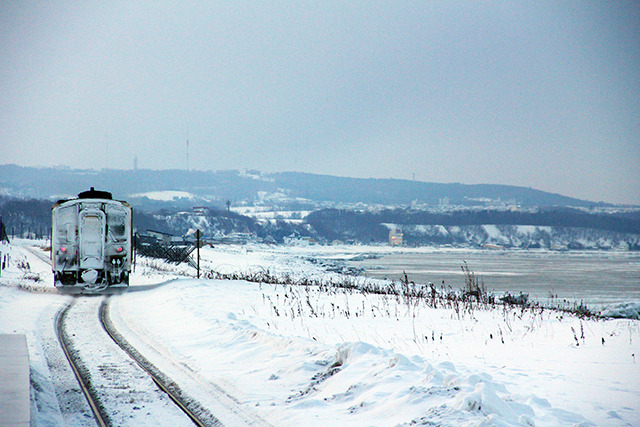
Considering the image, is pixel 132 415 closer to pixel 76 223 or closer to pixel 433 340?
pixel 433 340

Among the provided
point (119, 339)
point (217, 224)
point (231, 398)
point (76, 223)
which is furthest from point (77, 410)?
point (217, 224)

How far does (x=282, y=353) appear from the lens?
29.1ft

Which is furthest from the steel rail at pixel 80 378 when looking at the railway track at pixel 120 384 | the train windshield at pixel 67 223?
the train windshield at pixel 67 223

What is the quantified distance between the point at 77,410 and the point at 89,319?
7.74m

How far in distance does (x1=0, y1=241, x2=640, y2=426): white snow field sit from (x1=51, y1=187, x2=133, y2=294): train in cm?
522

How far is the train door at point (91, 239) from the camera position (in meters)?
20.2

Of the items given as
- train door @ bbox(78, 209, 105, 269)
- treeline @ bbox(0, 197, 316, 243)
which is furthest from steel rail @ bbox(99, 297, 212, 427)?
treeline @ bbox(0, 197, 316, 243)

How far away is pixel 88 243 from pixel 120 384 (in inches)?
571

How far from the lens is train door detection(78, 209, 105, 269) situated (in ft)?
66.3

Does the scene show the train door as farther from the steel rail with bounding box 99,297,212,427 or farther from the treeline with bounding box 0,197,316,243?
the treeline with bounding box 0,197,316,243

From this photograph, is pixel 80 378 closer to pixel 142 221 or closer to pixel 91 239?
pixel 91 239

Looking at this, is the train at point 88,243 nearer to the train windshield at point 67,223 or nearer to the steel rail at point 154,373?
the train windshield at point 67,223

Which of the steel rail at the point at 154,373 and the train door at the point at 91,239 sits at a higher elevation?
the train door at the point at 91,239

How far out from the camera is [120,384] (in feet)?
23.8
